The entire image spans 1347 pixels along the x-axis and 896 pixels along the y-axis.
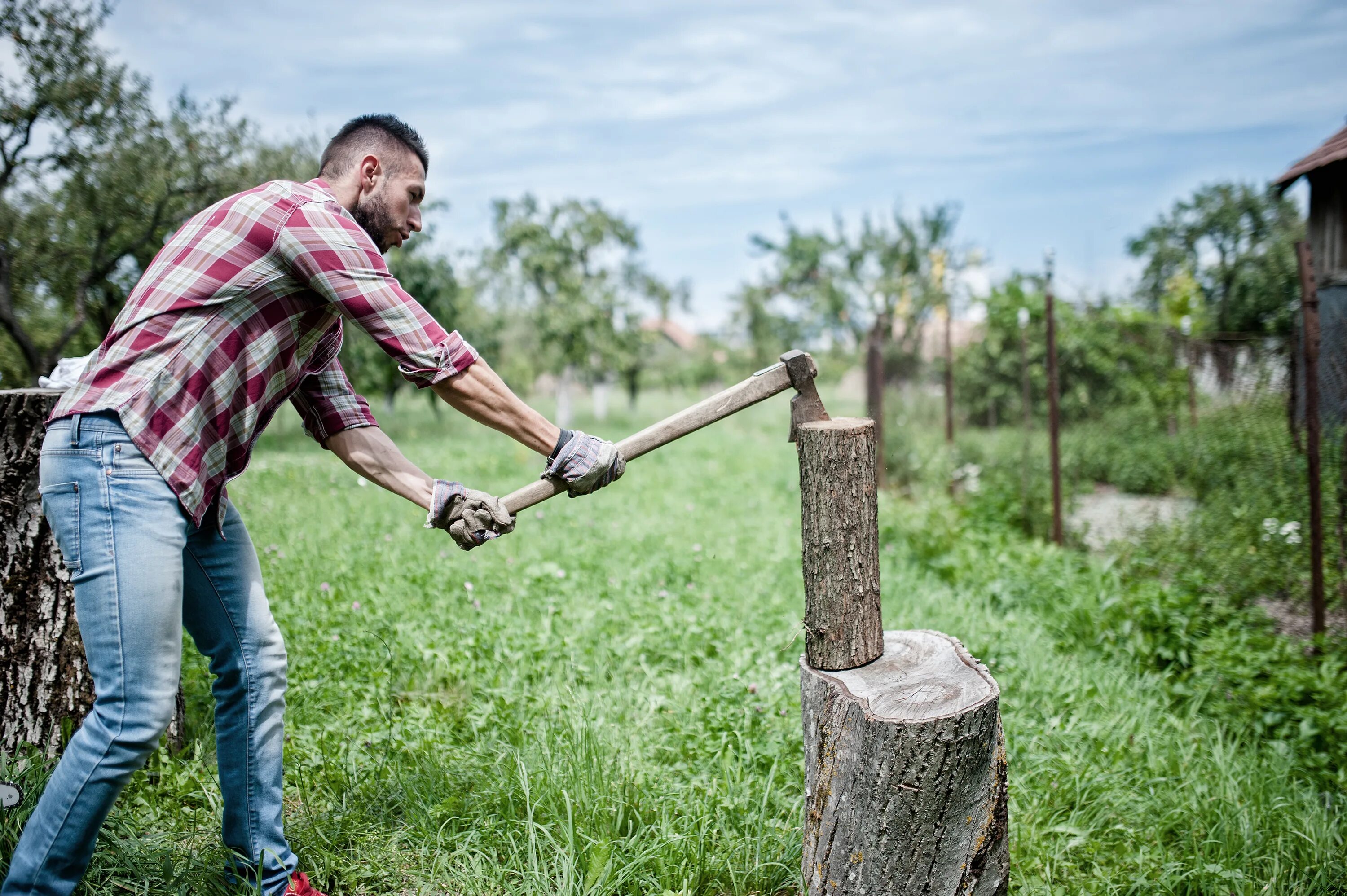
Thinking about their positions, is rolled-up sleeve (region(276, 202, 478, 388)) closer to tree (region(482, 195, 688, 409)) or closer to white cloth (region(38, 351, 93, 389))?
white cloth (region(38, 351, 93, 389))

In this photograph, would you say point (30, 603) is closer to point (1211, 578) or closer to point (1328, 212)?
point (1211, 578)

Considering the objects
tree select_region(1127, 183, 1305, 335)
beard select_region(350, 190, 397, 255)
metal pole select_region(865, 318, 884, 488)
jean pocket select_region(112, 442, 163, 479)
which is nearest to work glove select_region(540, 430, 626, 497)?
beard select_region(350, 190, 397, 255)

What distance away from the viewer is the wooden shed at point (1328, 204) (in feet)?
33.2

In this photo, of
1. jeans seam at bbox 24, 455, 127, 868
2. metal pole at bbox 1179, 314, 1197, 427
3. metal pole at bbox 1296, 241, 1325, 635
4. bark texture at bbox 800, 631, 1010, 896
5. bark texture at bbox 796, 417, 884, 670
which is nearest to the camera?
jeans seam at bbox 24, 455, 127, 868

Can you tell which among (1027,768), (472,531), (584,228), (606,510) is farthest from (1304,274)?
(584,228)

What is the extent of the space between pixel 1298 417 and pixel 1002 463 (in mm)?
2586

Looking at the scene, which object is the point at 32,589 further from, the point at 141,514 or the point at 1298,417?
the point at 1298,417

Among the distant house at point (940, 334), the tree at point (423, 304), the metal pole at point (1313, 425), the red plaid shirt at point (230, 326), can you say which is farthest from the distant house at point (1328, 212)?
the tree at point (423, 304)

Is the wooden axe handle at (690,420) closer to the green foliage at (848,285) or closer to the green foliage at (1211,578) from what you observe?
the green foliage at (1211,578)

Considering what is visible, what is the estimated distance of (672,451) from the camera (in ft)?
41.6

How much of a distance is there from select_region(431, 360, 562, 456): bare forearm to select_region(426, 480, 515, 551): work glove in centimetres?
24

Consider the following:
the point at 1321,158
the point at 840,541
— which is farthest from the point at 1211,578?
the point at 1321,158

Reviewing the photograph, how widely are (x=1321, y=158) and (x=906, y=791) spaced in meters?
11.4

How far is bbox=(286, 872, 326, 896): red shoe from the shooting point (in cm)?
210
